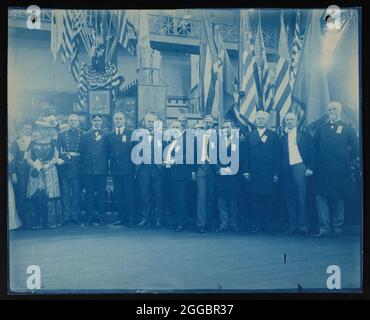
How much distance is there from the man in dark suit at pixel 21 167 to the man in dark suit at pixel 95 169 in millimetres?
343

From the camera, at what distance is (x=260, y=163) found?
364 cm

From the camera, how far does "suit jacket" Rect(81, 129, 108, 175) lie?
11.9 ft

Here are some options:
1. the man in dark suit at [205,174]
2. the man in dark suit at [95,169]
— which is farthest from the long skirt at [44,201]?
the man in dark suit at [205,174]

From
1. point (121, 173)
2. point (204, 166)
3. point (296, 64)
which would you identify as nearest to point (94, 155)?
point (121, 173)

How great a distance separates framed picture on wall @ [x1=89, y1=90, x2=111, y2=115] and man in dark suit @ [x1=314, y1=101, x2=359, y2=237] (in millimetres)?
1323

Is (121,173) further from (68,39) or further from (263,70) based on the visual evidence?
(263,70)

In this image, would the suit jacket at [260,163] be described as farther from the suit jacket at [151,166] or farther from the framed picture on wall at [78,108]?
the framed picture on wall at [78,108]

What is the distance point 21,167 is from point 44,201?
25 centimetres

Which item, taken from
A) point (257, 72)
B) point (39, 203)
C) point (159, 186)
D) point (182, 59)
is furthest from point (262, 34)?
point (39, 203)

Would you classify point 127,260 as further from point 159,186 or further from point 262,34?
point 262,34

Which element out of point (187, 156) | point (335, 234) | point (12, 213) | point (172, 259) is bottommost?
point (172, 259)

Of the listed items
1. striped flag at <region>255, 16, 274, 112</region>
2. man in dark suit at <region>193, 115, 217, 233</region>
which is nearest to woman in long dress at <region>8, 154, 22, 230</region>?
man in dark suit at <region>193, 115, 217, 233</region>

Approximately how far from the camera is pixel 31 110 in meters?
3.59
